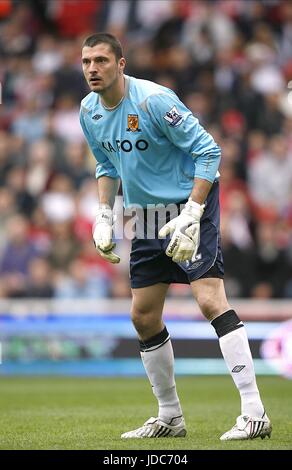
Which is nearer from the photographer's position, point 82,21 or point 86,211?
point 86,211

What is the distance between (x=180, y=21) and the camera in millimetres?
17328

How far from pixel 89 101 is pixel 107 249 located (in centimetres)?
96

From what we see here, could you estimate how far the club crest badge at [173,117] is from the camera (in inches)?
264

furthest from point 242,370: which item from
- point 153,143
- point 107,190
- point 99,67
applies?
point 99,67

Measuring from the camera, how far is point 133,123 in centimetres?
688

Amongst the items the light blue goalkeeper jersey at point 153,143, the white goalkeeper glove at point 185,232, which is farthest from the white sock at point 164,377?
the light blue goalkeeper jersey at point 153,143

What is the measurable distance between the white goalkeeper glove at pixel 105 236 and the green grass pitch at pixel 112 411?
114cm

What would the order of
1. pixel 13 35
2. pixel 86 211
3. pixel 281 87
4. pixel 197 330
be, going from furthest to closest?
pixel 13 35, pixel 281 87, pixel 86 211, pixel 197 330

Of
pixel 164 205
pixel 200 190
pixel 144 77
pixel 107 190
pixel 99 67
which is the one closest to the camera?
pixel 200 190

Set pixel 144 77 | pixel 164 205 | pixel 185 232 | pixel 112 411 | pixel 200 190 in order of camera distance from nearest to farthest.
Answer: pixel 185 232
pixel 200 190
pixel 164 205
pixel 112 411
pixel 144 77

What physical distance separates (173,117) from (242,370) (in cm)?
157

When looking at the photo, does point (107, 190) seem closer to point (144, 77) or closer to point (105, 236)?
point (105, 236)

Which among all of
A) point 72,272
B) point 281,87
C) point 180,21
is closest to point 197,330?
point 72,272

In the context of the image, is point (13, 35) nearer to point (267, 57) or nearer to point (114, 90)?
point (267, 57)
